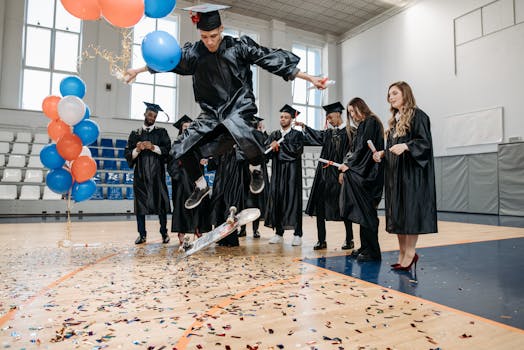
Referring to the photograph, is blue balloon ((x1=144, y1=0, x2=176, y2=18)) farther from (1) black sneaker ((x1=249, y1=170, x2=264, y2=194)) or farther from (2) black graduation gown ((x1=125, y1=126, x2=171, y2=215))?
(1) black sneaker ((x1=249, y1=170, x2=264, y2=194))

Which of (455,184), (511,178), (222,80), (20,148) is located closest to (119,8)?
(222,80)

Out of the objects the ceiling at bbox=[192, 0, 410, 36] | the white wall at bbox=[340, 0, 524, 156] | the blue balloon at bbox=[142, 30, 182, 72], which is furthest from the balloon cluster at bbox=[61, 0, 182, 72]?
the ceiling at bbox=[192, 0, 410, 36]

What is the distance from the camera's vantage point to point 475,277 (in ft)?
8.01

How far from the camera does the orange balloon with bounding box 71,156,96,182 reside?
13.1 ft

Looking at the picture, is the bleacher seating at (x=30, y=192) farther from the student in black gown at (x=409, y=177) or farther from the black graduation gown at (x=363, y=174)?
the student in black gown at (x=409, y=177)

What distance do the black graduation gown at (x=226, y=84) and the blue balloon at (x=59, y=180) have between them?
2.00 metres

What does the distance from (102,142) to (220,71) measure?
830cm

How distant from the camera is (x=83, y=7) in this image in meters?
2.92

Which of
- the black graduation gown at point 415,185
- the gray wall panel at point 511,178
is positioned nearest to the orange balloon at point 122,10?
the black graduation gown at point 415,185

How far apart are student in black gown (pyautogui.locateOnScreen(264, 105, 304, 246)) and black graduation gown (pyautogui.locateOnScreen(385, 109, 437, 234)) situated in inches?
58.6

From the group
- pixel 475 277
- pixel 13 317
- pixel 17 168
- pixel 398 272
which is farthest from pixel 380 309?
pixel 17 168

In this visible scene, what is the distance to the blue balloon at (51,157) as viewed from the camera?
380cm

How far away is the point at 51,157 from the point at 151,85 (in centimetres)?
802

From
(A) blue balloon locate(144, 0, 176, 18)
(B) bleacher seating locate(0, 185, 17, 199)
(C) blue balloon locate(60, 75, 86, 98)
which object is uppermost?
(A) blue balloon locate(144, 0, 176, 18)
